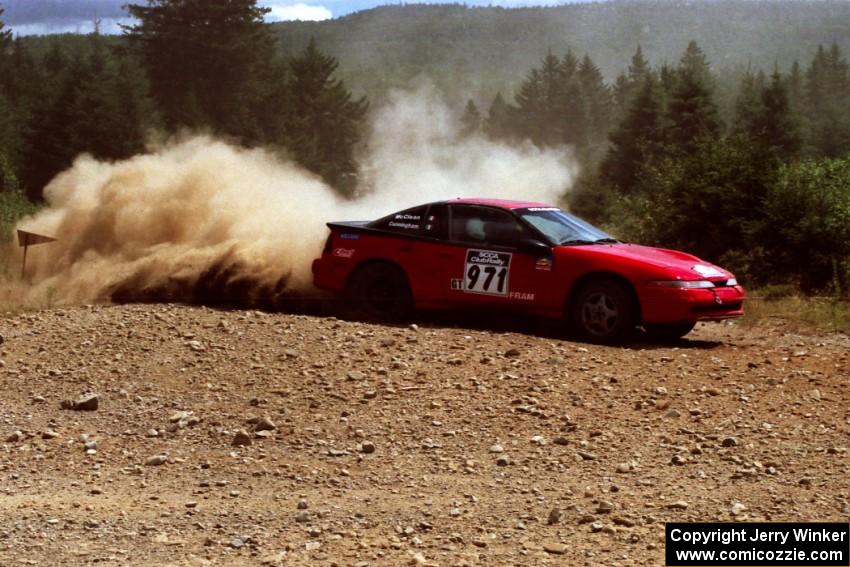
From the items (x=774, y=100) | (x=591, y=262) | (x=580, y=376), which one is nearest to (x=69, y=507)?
(x=580, y=376)

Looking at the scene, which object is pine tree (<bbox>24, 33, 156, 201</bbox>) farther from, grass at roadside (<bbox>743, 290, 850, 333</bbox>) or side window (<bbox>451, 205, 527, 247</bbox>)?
side window (<bbox>451, 205, 527, 247</bbox>)

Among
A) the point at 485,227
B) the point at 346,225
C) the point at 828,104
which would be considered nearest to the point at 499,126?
the point at 828,104

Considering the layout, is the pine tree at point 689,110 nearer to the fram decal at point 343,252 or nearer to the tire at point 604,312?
the fram decal at point 343,252

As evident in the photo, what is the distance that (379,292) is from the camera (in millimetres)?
12367

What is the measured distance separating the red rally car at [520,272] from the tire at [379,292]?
1cm

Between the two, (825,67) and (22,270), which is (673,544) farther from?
(825,67)

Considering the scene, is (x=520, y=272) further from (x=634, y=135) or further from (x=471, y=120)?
(x=471, y=120)

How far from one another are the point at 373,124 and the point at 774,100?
29.5 metres

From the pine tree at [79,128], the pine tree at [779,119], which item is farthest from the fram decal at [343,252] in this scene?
the pine tree at [779,119]

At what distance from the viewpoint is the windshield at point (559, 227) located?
11.8 m

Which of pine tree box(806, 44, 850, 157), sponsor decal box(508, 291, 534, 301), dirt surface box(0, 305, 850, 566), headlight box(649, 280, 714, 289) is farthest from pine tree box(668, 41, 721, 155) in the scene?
dirt surface box(0, 305, 850, 566)

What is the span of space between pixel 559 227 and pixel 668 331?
1678mm

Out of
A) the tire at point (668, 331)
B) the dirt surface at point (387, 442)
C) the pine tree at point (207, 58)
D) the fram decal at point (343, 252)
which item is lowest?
the dirt surface at point (387, 442)

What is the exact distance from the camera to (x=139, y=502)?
20.3 feet
